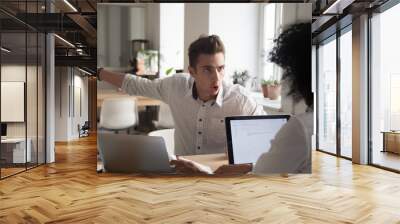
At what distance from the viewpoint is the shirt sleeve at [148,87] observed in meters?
5.65

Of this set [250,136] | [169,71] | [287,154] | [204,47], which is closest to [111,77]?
[169,71]

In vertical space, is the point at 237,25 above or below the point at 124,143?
above

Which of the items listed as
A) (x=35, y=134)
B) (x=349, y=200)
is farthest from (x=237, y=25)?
(x=35, y=134)

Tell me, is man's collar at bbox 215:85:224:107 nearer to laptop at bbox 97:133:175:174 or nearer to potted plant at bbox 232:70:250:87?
potted plant at bbox 232:70:250:87

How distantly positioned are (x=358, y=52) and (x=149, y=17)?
4.11 m

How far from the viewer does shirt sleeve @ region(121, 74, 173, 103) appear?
565 centimetres

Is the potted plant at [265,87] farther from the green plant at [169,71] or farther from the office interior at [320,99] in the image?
the green plant at [169,71]

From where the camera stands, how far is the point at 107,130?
18.8 ft

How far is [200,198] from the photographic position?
15.6ft

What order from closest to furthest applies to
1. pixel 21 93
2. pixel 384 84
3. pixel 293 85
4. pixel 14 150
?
pixel 293 85, pixel 14 150, pixel 21 93, pixel 384 84

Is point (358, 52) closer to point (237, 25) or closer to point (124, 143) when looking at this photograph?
point (237, 25)

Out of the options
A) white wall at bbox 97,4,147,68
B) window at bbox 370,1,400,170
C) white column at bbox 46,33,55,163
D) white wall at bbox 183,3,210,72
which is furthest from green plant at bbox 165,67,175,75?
window at bbox 370,1,400,170

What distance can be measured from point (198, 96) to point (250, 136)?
88cm

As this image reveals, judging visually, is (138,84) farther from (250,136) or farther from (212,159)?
(250,136)
